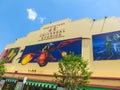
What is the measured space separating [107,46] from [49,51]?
28.8 ft

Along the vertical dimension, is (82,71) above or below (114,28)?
below

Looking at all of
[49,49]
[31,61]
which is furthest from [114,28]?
[31,61]

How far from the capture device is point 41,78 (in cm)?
2177

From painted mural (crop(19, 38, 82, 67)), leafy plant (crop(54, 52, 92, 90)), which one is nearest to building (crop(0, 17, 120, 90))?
painted mural (crop(19, 38, 82, 67))

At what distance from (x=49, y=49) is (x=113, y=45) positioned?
378 inches

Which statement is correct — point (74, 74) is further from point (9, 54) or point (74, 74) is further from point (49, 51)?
point (9, 54)

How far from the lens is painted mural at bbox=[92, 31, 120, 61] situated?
17266 mm

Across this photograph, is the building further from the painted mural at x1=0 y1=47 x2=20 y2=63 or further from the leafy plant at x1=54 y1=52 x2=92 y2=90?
the leafy plant at x1=54 y1=52 x2=92 y2=90

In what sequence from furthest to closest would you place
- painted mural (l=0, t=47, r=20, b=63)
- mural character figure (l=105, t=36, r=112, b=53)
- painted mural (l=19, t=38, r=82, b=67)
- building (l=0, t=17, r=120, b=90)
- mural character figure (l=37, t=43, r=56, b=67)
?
1. painted mural (l=0, t=47, r=20, b=63)
2. mural character figure (l=37, t=43, r=56, b=67)
3. painted mural (l=19, t=38, r=82, b=67)
4. mural character figure (l=105, t=36, r=112, b=53)
5. building (l=0, t=17, r=120, b=90)

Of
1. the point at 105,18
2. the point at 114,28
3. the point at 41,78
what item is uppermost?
the point at 105,18

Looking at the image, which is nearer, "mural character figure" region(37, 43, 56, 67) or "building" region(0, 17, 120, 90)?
"building" region(0, 17, 120, 90)

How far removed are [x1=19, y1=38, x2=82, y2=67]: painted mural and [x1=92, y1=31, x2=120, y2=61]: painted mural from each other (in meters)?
2.27

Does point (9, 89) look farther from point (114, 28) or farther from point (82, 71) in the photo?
point (114, 28)

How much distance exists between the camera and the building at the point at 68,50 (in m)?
17.1
